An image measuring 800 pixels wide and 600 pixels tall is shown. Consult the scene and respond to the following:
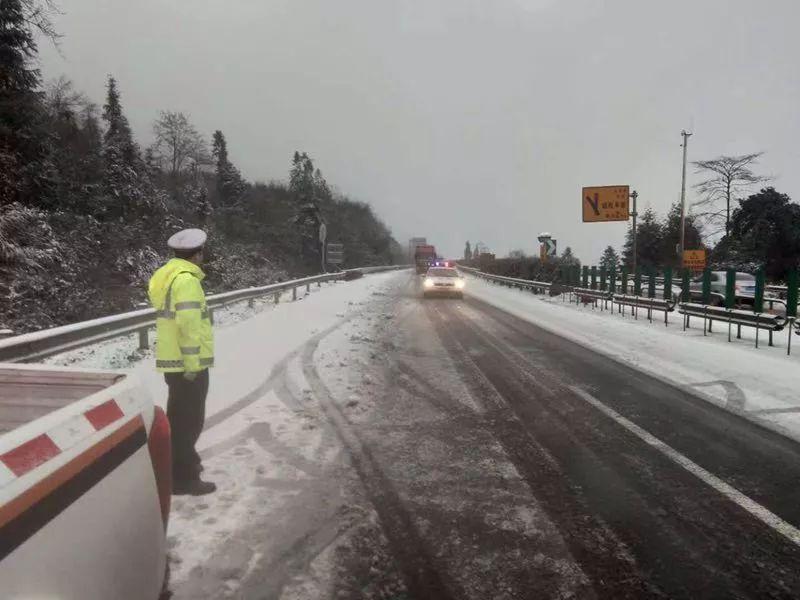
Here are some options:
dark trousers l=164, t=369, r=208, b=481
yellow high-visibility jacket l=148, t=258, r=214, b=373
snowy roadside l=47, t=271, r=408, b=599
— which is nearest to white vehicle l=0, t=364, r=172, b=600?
snowy roadside l=47, t=271, r=408, b=599

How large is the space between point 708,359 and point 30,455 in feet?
34.8

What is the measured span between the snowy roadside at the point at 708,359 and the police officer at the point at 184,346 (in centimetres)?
558

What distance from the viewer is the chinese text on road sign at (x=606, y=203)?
96.1 ft

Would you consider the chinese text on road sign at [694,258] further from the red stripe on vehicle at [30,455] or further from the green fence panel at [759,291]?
the red stripe on vehicle at [30,455]

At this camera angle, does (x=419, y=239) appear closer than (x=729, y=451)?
No

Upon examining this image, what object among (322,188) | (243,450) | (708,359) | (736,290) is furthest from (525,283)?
(322,188)

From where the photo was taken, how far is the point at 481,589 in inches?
114

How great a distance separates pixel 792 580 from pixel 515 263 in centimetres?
3680

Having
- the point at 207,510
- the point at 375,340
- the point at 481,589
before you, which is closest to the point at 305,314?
the point at 375,340

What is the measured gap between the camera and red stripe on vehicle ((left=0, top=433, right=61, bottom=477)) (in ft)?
5.02

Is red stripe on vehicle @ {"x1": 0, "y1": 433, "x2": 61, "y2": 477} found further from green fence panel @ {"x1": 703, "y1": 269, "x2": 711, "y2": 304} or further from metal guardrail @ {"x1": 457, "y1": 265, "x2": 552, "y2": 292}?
metal guardrail @ {"x1": 457, "y1": 265, "x2": 552, "y2": 292}

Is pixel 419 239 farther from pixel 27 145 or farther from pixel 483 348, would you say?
pixel 483 348

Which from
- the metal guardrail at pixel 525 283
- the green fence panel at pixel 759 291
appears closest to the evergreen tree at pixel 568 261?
the metal guardrail at pixel 525 283

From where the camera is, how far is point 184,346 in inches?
156
